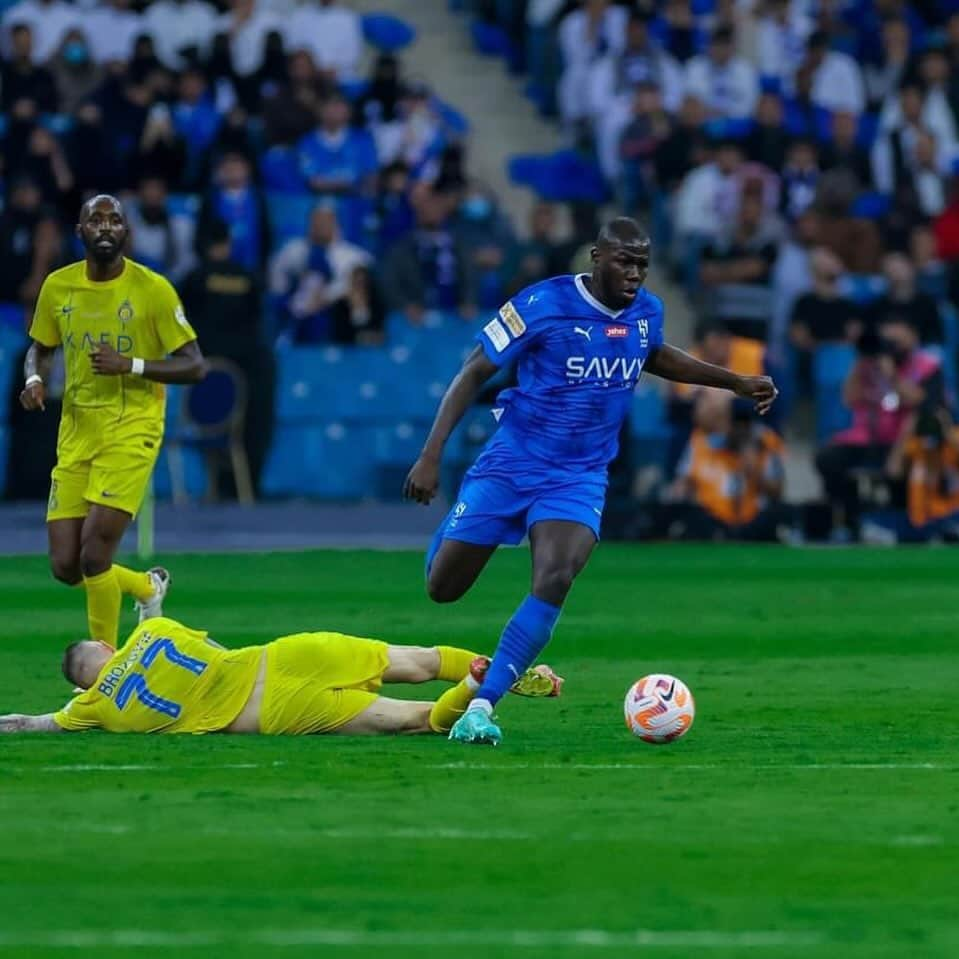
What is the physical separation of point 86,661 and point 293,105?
16780mm

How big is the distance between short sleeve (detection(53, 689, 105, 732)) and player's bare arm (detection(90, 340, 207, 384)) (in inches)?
108

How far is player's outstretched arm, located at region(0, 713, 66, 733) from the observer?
11188 mm

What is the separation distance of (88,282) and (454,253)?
42.0 feet

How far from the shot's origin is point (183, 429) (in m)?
25.5

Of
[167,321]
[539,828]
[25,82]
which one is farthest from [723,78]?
[539,828]

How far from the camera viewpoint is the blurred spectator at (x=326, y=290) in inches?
1025

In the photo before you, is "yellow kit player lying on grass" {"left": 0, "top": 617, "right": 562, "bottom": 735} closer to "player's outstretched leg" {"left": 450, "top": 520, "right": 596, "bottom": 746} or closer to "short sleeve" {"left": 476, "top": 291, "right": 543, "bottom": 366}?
"player's outstretched leg" {"left": 450, "top": 520, "right": 596, "bottom": 746}

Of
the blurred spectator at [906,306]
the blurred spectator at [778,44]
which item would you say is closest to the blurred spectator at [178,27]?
the blurred spectator at [778,44]

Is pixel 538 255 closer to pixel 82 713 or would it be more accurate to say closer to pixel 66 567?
pixel 66 567

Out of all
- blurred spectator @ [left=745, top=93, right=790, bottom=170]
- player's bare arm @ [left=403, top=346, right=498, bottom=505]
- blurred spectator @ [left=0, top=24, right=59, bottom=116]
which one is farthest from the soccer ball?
blurred spectator @ [left=745, top=93, right=790, bottom=170]

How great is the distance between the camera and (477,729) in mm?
10875

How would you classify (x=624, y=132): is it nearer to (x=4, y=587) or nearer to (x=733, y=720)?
(x=4, y=587)

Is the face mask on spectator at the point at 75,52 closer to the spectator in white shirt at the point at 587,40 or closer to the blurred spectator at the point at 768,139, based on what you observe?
the spectator in white shirt at the point at 587,40

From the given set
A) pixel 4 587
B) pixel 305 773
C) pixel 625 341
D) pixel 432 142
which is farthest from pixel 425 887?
pixel 432 142
